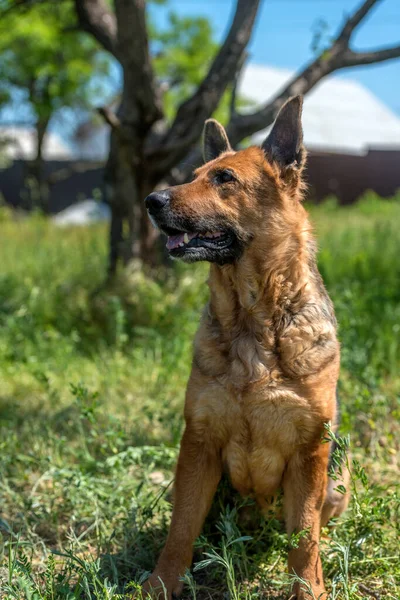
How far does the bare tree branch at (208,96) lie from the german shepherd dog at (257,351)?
3.31 metres

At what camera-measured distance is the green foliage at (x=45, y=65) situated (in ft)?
55.4

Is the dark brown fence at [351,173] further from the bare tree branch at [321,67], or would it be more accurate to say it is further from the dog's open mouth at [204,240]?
the dog's open mouth at [204,240]

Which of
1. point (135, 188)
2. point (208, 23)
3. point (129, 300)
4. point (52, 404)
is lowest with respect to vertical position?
point (52, 404)

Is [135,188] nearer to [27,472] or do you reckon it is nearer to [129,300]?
[129,300]

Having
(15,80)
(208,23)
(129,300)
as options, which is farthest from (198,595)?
(208,23)

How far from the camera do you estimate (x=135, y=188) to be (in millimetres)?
6484

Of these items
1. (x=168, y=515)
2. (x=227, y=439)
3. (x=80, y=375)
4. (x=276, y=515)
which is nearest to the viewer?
(x=227, y=439)

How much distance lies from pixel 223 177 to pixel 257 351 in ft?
2.82

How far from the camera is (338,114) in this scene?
35.8 m

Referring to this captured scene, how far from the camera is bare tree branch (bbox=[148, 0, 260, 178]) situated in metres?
6.09

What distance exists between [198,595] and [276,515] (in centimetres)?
54

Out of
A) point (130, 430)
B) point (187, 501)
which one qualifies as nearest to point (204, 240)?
point (187, 501)

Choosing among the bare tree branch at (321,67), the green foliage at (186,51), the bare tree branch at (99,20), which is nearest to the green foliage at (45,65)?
the green foliage at (186,51)

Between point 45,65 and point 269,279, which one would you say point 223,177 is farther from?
point 45,65
